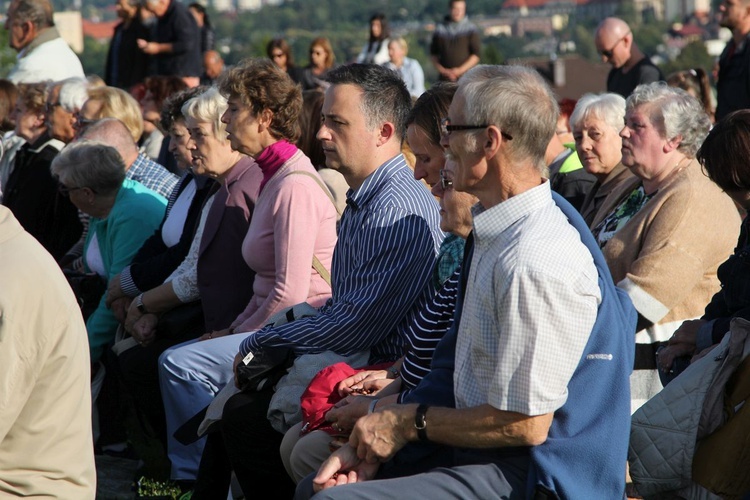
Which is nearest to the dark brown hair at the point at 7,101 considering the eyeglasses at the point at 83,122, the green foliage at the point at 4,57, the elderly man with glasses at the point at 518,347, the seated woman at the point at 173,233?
the eyeglasses at the point at 83,122

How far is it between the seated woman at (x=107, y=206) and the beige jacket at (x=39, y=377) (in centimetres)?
302

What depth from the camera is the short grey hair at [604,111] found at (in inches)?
212

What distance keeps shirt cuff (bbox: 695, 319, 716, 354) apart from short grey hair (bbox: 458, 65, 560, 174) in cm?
126

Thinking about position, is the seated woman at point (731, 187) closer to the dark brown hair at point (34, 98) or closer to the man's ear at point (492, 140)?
the man's ear at point (492, 140)

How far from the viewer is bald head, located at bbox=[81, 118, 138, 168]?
6.11m

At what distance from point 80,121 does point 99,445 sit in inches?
89.8

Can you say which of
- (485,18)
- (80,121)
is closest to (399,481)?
(80,121)

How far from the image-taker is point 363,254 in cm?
382

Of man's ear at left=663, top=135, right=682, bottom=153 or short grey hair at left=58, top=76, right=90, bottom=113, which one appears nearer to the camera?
man's ear at left=663, top=135, right=682, bottom=153

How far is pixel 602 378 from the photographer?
2666mm

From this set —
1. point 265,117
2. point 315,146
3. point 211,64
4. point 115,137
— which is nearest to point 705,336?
point 265,117

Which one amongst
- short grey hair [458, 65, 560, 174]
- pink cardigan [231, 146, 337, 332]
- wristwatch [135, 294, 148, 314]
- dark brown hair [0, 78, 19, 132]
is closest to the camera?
short grey hair [458, 65, 560, 174]

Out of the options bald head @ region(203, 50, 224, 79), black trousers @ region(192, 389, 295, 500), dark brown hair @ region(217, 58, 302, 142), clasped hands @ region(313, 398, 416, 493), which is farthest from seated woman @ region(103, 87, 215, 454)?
bald head @ region(203, 50, 224, 79)

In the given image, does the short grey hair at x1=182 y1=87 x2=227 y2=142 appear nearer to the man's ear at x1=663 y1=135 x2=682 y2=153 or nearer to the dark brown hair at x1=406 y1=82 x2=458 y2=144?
the dark brown hair at x1=406 y1=82 x2=458 y2=144
